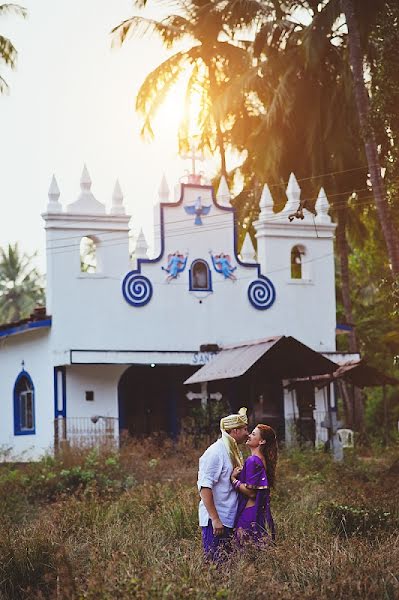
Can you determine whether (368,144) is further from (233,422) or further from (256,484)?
(256,484)

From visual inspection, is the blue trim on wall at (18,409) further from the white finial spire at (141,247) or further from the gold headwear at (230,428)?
the gold headwear at (230,428)

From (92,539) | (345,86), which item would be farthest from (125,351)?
(92,539)

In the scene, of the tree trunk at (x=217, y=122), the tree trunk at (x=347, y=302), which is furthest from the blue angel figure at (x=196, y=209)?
the tree trunk at (x=347, y=302)

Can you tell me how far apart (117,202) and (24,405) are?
606cm

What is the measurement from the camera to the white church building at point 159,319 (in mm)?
30422

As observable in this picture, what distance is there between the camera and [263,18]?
35312mm

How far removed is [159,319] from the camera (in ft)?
103

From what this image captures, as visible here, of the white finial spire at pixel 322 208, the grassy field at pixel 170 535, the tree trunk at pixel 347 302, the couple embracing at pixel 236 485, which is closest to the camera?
the grassy field at pixel 170 535

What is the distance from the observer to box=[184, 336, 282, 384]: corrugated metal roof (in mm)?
25594

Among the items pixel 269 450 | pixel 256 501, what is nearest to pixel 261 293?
pixel 269 450

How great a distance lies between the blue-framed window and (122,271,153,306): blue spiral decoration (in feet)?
11.7

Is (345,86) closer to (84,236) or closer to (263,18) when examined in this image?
(263,18)

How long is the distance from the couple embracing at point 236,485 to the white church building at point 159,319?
17.1 meters

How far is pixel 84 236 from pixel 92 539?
1786 cm
